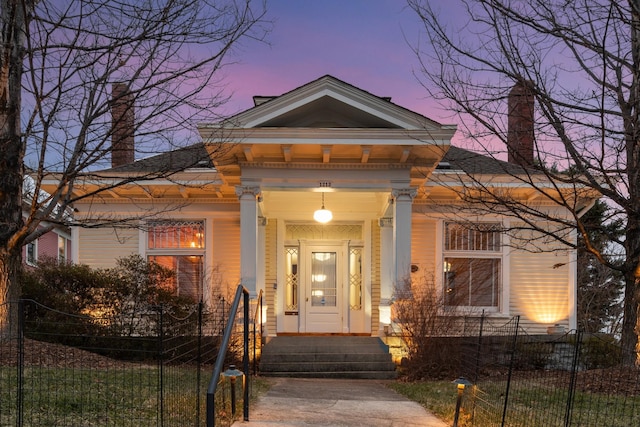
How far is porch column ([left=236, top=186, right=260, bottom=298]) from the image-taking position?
1270 cm

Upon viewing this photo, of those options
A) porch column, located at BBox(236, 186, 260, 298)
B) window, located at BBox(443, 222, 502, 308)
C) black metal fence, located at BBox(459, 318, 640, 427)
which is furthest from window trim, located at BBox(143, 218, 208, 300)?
black metal fence, located at BBox(459, 318, 640, 427)

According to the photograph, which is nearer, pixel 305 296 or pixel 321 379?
pixel 321 379

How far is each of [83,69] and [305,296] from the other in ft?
27.9

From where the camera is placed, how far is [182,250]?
51.4 ft

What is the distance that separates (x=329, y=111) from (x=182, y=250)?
5.06 metres

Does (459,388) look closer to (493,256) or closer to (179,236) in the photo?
(493,256)

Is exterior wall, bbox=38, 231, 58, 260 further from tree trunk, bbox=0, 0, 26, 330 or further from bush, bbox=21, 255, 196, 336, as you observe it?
tree trunk, bbox=0, 0, 26, 330

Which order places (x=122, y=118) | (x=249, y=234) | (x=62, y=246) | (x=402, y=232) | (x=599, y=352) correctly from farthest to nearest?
1. (x=62, y=246)
2. (x=402, y=232)
3. (x=249, y=234)
4. (x=599, y=352)
5. (x=122, y=118)

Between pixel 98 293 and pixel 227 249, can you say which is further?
pixel 227 249

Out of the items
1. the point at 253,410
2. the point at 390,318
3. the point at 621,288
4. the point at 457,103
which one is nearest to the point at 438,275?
the point at 390,318

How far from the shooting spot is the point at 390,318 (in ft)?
42.4

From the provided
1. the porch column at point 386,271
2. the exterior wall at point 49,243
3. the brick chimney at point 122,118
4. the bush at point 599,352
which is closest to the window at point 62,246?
the exterior wall at point 49,243

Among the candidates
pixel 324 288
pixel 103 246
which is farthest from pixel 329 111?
pixel 103 246

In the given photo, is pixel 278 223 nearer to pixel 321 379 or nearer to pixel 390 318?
pixel 390 318
